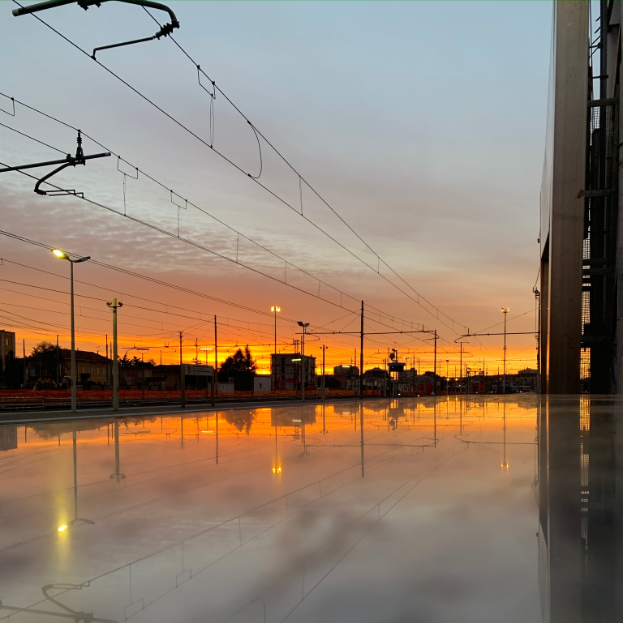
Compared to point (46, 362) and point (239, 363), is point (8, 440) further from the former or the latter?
point (239, 363)

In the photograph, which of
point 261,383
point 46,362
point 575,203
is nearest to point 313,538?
point 575,203

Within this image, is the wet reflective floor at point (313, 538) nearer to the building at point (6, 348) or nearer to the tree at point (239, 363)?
the building at point (6, 348)

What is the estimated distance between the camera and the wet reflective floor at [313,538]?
2.91m

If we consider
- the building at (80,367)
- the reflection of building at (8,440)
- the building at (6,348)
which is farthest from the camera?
the building at (80,367)

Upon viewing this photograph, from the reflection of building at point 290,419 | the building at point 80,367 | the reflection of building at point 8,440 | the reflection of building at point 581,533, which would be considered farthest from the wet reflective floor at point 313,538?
the building at point 80,367

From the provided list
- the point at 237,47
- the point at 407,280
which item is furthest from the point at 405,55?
Answer: the point at 407,280

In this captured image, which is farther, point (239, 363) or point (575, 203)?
point (239, 363)

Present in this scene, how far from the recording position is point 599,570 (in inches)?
132

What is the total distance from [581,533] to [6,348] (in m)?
100.0

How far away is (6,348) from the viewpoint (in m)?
92.4

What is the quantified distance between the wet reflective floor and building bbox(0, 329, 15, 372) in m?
86.6

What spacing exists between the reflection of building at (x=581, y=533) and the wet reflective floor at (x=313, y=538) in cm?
1

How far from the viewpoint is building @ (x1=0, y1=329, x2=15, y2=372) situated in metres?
Result: 85.9

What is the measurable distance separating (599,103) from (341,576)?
3463cm
